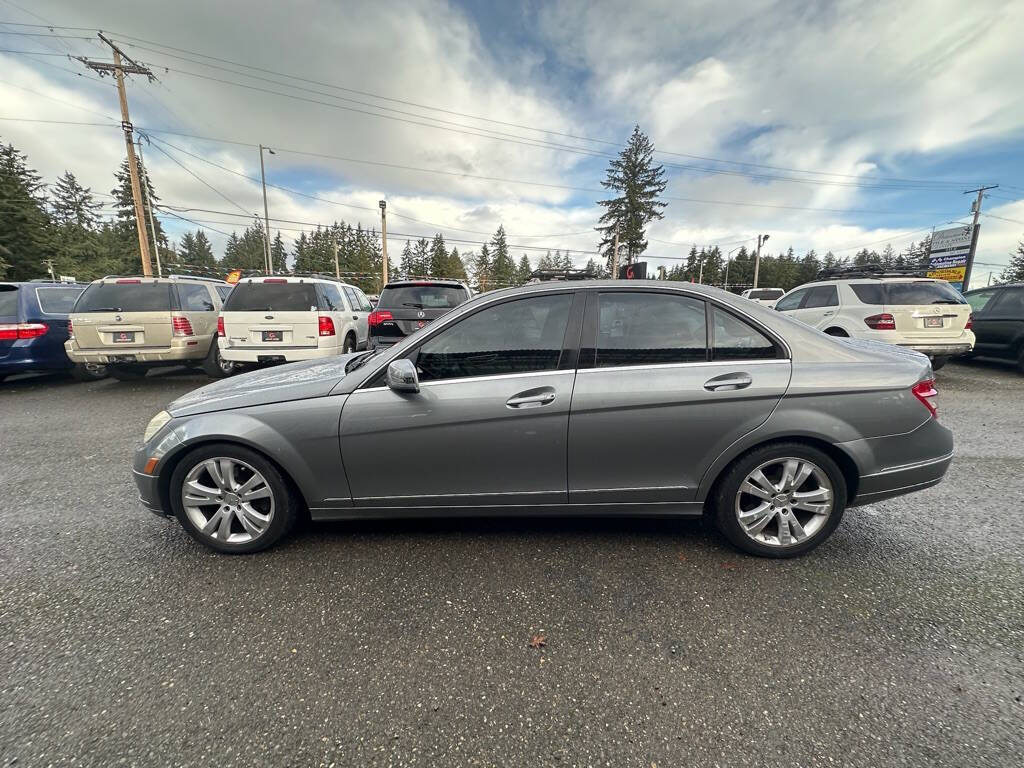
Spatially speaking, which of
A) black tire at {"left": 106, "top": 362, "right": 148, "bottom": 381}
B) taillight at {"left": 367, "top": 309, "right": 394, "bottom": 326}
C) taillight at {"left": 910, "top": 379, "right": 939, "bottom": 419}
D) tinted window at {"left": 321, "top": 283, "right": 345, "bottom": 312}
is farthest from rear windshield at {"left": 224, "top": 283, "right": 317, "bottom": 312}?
taillight at {"left": 910, "top": 379, "right": 939, "bottom": 419}

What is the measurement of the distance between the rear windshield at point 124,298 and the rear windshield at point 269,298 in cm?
129

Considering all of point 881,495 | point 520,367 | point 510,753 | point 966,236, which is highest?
point 966,236

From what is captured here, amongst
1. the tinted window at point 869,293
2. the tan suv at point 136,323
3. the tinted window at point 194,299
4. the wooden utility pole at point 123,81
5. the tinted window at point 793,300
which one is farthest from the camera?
the wooden utility pole at point 123,81

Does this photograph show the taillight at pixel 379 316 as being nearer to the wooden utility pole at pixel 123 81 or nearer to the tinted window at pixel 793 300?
the tinted window at pixel 793 300

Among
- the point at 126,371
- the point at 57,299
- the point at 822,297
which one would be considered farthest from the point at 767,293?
the point at 57,299

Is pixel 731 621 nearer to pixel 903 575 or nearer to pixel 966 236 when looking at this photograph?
pixel 903 575

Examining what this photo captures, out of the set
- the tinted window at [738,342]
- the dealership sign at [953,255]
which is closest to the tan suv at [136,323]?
the tinted window at [738,342]

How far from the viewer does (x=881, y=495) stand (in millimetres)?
2531

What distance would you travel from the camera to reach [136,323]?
22.0 ft

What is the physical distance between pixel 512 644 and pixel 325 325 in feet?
20.2

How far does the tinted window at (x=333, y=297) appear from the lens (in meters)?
7.19

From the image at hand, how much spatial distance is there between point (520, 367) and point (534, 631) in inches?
53.4

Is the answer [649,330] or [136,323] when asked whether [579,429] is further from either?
[136,323]

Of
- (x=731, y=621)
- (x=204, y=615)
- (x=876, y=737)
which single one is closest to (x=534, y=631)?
(x=731, y=621)
